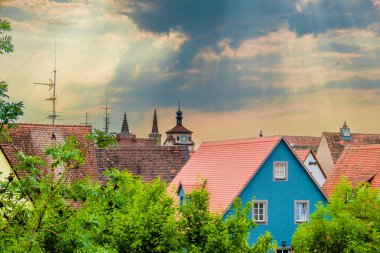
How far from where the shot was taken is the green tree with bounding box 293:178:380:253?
30.4 m

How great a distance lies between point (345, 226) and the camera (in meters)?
A: 30.6

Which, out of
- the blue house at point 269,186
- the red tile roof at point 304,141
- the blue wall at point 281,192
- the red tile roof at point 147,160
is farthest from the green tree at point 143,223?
the red tile roof at point 304,141

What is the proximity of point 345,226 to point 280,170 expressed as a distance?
8.56 m

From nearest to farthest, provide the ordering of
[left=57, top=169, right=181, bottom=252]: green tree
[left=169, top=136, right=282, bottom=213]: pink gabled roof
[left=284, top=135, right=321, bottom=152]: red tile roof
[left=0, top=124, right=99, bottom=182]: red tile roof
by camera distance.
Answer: [left=57, top=169, right=181, bottom=252]: green tree → [left=0, top=124, right=99, bottom=182]: red tile roof → [left=169, top=136, right=282, bottom=213]: pink gabled roof → [left=284, top=135, right=321, bottom=152]: red tile roof

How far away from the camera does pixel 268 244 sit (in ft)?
80.7

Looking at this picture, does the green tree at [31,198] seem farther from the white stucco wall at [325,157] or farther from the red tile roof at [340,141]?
the white stucco wall at [325,157]

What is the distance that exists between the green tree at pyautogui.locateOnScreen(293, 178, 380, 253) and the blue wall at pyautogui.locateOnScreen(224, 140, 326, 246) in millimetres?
5650

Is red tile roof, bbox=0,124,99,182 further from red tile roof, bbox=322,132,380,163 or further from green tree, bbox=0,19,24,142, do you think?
red tile roof, bbox=322,132,380,163

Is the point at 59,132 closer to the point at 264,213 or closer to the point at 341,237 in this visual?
the point at 264,213

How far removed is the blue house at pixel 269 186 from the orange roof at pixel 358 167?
3779 mm

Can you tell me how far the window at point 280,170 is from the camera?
38.6 m

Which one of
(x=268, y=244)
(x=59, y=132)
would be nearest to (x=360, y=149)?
(x=59, y=132)

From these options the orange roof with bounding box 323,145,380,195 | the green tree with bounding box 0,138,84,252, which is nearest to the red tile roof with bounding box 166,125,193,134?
the orange roof with bounding box 323,145,380,195

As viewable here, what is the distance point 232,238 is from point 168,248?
7.23ft
